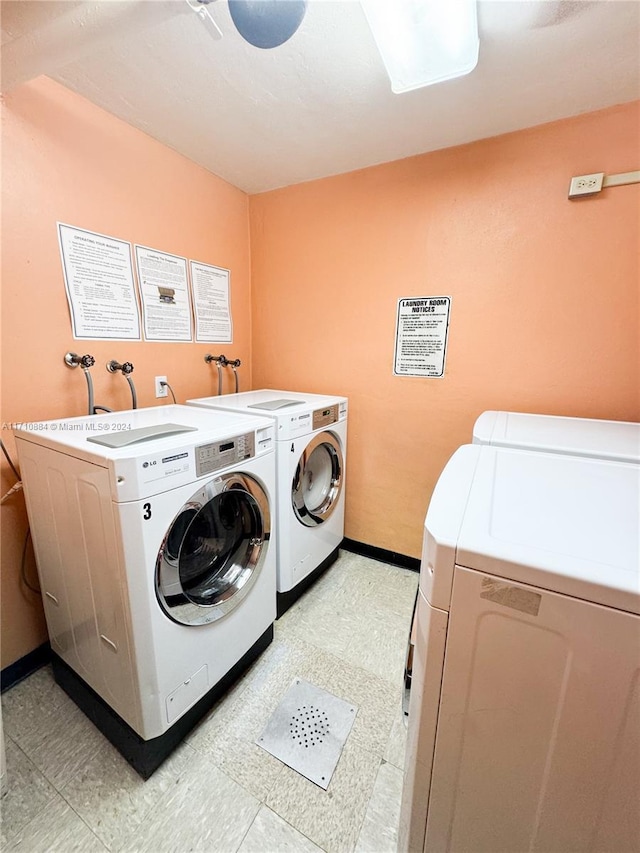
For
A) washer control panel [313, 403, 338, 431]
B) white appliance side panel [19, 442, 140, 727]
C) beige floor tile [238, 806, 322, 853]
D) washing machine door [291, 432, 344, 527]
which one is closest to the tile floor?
beige floor tile [238, 806, 322, 853]

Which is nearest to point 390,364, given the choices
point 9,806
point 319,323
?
point 319,323

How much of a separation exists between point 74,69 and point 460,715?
214 cm

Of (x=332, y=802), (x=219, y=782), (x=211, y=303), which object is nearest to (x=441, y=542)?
(x=332, y=802)

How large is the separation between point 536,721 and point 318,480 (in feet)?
4.84

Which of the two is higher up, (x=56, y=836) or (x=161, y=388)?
(x=161, y=388)

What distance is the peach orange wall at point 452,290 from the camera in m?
1.42

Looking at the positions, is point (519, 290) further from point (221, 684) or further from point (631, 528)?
point (221, 684)

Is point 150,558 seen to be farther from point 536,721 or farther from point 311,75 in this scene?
point 311,75

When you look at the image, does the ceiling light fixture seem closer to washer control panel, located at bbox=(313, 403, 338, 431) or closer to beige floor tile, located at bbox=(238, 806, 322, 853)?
washer control panel, located at bbox=(313, 403, 338, 431)

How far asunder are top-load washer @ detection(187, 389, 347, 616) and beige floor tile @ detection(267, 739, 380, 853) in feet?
2.23

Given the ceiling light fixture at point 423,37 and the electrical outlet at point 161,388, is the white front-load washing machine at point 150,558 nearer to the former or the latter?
the electrical outlet at point 161,388

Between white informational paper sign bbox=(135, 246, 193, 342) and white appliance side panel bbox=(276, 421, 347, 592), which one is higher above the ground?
white informational paper sign bbox=(135, 246, 193, 342)

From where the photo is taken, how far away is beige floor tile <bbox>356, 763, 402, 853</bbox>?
90 centimetres

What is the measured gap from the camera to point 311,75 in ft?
3.97
